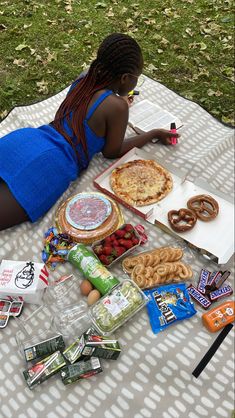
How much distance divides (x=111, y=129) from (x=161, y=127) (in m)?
0.71

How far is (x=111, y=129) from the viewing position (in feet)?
8.89

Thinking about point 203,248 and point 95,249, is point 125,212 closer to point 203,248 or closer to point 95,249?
point 95,249

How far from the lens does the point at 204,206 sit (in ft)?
8.45

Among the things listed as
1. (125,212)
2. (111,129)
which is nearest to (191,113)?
(111,129)

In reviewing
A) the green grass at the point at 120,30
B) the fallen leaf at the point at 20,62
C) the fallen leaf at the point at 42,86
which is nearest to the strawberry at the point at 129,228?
the green grass at the point at 120,30

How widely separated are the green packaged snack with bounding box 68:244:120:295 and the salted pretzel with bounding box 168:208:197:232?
52cm

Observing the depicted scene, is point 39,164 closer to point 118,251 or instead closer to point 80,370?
point 118,251

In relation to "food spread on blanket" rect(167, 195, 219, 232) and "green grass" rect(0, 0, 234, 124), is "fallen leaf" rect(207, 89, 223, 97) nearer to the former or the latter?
"green grass" rect(0, 0, 234, 124)

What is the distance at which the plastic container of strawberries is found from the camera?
2334mm

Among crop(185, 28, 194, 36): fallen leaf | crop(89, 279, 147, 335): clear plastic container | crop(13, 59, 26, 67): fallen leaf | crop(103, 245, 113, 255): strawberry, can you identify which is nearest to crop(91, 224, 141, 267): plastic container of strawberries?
crop(103, 245, 113, 255): strawberry

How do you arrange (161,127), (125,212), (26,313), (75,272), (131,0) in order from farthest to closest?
(131,0) < (161,127) < (125,212) < (75,272) < (26,313)

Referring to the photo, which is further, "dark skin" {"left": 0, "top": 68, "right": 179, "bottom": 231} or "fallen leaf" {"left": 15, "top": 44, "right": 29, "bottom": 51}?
"fallen leaf" {"left": 15, "top": 44, "right": 29, "bottom": 51}

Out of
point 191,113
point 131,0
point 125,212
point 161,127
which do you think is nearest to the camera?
point 125,212

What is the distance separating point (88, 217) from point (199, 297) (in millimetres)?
862
